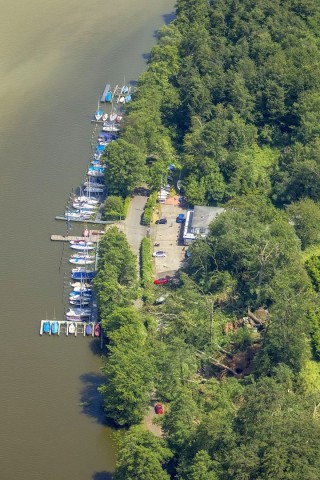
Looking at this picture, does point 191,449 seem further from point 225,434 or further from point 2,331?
point 2,331

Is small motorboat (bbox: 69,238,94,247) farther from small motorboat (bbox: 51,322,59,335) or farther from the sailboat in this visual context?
the sailboat

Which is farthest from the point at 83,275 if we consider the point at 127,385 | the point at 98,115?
the point at 98,115

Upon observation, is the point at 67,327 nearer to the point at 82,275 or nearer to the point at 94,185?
the point at 82,275

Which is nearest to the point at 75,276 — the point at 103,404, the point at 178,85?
the point at 103,404

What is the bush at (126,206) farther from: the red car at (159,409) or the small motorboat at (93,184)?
the red car at (159,409)

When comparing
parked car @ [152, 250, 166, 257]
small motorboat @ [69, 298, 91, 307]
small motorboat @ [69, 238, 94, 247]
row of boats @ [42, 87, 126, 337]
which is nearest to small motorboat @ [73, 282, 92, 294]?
row of boats @ [42, 87, 126, 337]

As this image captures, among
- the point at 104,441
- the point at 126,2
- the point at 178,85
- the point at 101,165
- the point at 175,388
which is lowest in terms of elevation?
the point at 104,441
